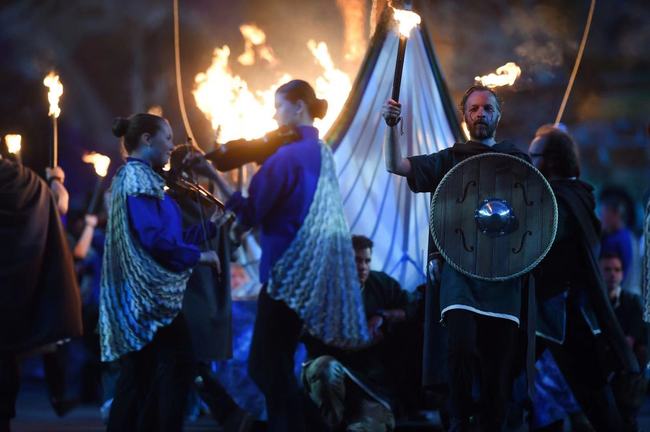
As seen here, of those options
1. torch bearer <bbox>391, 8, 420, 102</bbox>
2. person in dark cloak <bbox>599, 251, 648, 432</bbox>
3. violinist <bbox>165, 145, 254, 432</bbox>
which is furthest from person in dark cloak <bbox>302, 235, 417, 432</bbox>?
torch bearer <bbox>391, 8, 420, 102</bbox>

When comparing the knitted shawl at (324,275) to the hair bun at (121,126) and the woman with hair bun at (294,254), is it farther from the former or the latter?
the hair bun at (121,126)

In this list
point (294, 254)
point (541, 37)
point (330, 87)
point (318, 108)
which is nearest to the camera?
point (294, 254)

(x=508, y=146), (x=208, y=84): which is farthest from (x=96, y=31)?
(x=508, y=146)

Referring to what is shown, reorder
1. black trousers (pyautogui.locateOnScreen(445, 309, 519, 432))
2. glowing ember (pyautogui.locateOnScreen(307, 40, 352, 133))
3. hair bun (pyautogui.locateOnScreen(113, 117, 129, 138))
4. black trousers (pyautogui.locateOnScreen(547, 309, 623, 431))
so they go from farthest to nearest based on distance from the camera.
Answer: glowing ember (pyautogui.locateOnScreen(307, 40, 352, 133)) < black trousers (pyautogui.locateOnScreen(547, 309, 623, 431)) < hair bun (pyautogui.locateOnScreen(113, 117, 129, 138)) < black trousers (pyautogui.locateOnScreen(445, 309, 519, 432))

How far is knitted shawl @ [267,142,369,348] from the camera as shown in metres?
4.07

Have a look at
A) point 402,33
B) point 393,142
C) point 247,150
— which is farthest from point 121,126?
point 402,33

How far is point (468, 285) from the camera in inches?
159

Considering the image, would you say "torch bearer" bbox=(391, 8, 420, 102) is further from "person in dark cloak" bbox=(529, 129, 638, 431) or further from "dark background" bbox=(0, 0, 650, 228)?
"dark background" bbox=(0, 0, 650, 228)

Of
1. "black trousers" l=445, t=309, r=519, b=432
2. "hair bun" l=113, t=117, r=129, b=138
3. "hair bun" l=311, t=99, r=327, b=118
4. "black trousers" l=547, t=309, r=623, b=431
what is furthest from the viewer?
"black trousers" l=547, t=309, r=623, b=431

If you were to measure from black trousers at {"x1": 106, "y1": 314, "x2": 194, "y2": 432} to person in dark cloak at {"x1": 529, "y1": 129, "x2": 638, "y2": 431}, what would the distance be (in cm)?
170

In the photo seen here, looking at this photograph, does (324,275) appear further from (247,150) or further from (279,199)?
(247,150)

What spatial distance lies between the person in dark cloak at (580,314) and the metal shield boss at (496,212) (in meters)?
0.75

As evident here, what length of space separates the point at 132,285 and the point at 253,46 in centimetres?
552

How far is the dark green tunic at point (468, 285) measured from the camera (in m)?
4.02
